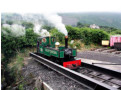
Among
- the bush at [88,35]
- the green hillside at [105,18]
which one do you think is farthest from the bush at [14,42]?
the green hillside at [105,18]

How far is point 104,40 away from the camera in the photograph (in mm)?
13617

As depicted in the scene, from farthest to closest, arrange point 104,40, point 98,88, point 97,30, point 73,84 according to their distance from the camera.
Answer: point 97,30 < point 104,40 < point 73,84 < point 98,88

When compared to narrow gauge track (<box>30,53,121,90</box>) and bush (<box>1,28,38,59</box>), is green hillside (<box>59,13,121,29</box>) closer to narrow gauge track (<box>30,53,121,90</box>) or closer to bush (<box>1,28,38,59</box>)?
narrow gauge track (<box>30,53,121,90</box>)

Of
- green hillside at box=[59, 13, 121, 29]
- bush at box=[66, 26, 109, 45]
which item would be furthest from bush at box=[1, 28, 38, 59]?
green hillside at box=[59, 13, 121, 29]

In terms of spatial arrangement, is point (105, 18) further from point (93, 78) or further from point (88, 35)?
point (88, 35)

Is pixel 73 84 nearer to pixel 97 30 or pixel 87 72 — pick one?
pixel 87 72

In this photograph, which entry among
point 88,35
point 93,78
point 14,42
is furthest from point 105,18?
point 88,35

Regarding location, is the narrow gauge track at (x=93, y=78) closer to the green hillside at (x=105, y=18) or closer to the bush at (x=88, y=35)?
the green hillside at (x=105, y=18)

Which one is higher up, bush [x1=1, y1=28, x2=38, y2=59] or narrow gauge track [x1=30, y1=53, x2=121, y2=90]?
bush [x1=1, y1=28, x2=38, y2=59]

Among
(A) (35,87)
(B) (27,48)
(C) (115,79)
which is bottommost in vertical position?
(A) (35,87)

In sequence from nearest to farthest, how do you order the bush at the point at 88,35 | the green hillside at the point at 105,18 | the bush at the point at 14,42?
1. the green hillside at the point at 105,18
2. the bush at the point at 14,42
3. the bush at the point at 88,35

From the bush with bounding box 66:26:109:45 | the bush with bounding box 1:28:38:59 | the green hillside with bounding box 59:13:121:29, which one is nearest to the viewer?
the green hillside with bounding box 59:13:121:29

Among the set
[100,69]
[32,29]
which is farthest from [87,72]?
[32,29]

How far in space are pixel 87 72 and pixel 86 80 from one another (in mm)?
1690
